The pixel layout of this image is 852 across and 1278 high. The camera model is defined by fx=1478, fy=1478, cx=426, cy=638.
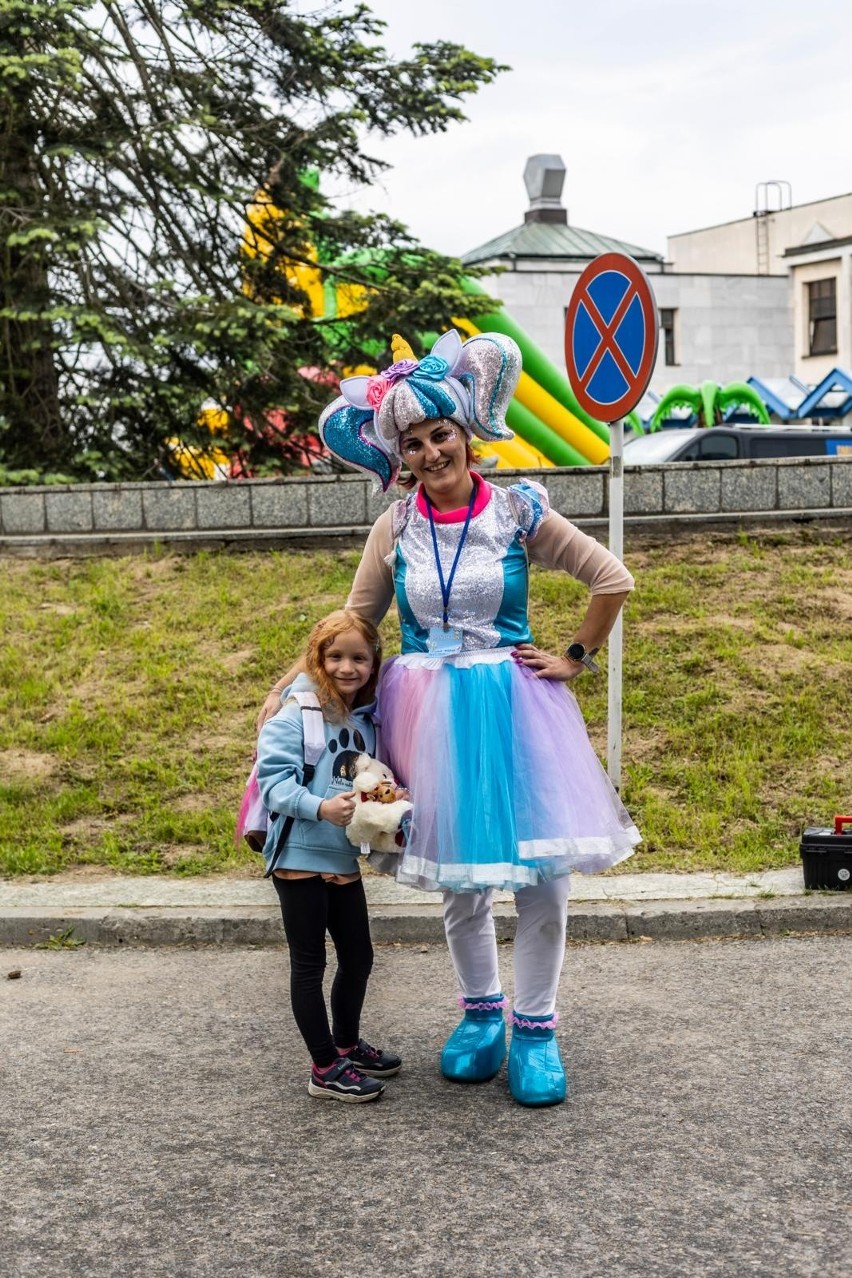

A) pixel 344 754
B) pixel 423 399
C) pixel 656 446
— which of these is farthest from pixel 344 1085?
pixel 656 446

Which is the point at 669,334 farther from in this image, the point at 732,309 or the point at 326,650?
the point at 326,650

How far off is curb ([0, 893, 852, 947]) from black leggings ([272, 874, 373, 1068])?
1905 mm

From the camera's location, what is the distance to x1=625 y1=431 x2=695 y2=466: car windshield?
2061cm

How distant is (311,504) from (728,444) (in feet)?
38.6

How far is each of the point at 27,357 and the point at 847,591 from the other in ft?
24.4

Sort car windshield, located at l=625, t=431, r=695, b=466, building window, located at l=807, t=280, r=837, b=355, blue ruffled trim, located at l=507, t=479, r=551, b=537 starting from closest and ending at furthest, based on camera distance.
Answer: blue ruffled trim, located at l=507, t=479, r=551, b=537 < car windshield, located at l=625, t=431, r=695, b=466 < building window, located at l=807, t=280, r=837, b=355

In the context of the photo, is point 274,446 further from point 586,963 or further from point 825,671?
point 586,963

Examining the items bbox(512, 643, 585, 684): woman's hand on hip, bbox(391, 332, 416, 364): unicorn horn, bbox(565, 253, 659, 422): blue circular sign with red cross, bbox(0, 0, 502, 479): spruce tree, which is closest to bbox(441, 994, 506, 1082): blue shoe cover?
bbox(512, 643, 585, 684): woman's hand on hip

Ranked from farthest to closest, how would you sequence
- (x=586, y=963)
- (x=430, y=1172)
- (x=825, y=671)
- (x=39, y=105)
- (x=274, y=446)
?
1. (x=274, y=446)
2. (x=39, y=105)
3. (x=825, y=671)
4. (x=586, y=963)
5. (x=430, y=1172)

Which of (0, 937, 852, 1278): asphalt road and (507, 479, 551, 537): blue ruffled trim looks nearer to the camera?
(0, 937, 852, 1278): asphalt road

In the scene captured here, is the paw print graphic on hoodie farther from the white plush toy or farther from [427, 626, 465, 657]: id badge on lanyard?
[427, 626, 465, 657]: id badge on lanyard

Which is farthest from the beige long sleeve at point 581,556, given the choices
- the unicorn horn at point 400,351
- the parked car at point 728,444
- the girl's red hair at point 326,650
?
the parked car at point 728,444

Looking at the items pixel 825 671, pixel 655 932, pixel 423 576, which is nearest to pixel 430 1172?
pixel 423 576

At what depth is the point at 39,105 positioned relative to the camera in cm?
1272
